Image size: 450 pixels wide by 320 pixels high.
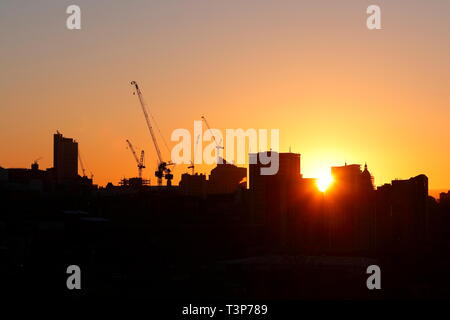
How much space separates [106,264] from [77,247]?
7254 millimetres

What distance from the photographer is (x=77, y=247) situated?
153 meters

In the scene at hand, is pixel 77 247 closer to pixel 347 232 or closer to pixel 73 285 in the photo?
pixel 73 285

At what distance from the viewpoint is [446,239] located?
190 metres
